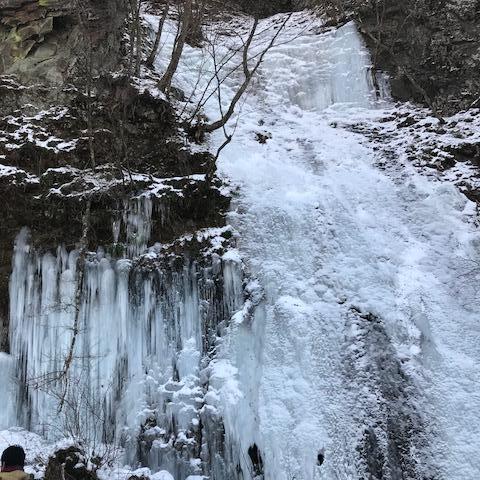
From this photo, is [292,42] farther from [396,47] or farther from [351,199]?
[351,199]

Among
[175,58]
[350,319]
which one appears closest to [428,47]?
[175,58]

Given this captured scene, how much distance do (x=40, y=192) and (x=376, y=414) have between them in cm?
505

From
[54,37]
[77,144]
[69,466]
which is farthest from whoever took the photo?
[54,37]

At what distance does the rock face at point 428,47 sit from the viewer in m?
9.73

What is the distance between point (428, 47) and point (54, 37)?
22.7ft

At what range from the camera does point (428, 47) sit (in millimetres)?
10461

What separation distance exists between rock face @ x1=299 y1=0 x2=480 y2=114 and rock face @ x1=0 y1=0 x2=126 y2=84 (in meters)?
5.12

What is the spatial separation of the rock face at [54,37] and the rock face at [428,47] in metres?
5.12

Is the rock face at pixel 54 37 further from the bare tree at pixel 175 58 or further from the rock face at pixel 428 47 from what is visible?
the rock face at pixel 428 47

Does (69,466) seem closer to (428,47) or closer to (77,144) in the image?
(77,144)

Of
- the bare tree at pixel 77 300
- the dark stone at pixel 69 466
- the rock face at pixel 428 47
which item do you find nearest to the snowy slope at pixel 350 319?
the dark stone at pixel 69 466

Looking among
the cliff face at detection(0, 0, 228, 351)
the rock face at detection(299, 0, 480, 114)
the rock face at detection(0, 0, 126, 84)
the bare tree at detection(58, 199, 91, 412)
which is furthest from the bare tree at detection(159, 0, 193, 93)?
the rock face at detection(299, 0, 480, 114)

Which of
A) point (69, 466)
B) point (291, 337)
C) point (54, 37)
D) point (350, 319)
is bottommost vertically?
point (69, 466)

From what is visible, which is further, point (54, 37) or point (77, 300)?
point (54, 37)
